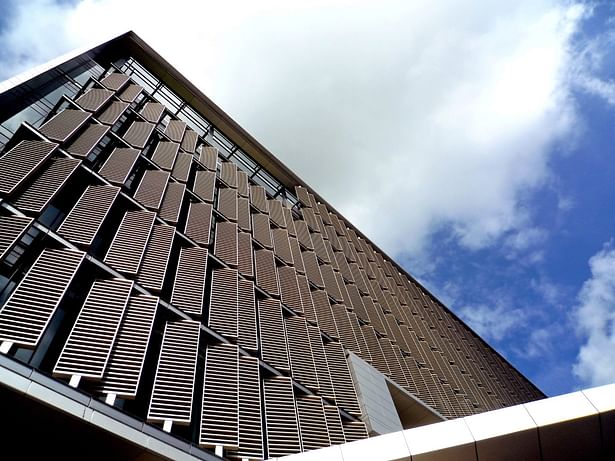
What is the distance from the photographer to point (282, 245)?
2447cm

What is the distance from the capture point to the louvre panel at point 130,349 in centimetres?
970

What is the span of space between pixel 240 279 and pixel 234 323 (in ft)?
9.84

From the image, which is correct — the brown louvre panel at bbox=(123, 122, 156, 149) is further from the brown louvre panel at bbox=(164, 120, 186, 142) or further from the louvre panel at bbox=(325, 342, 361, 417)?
the louvre panel at bbox=(325, 342, 361, 417)

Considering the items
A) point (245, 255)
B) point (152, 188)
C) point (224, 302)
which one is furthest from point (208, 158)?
point (224, 302)

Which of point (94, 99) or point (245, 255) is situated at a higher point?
point (94, 99)

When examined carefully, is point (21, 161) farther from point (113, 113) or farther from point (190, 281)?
point (113, 113)

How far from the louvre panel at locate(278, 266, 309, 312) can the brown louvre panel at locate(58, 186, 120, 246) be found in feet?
26.2

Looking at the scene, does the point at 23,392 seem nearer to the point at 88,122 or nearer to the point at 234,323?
the point at 234,323

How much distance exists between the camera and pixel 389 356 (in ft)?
77.3

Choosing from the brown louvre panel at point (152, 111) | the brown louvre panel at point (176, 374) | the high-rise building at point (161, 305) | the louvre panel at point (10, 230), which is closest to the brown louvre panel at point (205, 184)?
the high-rise building at point (161, 305)

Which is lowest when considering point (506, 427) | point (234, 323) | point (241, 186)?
point (506, 427)

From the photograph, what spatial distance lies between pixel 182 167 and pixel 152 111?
5.19 meters

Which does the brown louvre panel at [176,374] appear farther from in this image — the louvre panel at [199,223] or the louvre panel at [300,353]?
the louvre panel at [199,223]

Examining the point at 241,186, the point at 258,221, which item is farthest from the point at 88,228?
the point at 241,186
